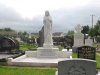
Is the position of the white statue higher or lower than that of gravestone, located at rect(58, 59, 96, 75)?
higher

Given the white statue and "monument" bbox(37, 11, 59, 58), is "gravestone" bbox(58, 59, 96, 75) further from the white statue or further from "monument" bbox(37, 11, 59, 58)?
the white statue

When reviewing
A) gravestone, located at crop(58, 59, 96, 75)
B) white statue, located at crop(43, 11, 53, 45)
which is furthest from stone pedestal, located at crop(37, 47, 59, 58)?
gravestone, located at crop(58, 59, 96, 75)

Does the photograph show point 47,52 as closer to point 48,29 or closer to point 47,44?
point 47,44

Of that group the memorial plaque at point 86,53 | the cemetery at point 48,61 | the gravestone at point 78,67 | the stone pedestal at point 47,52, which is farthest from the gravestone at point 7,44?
the gravestone at point 78,67

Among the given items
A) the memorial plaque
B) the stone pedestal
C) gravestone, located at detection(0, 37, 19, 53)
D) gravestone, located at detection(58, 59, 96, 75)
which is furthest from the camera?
gravestone, located at detection(0, 37, 19, 53)

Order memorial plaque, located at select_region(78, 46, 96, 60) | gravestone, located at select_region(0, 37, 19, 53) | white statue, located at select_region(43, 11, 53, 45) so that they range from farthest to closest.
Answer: gravestone, located at select_region(0, 37, 19, 53), white statue, located at select_region(43, 11, 53, 45), memorial plaque, located at select_region(78, 46, 96, 60)

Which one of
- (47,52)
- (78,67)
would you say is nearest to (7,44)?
(47,52)

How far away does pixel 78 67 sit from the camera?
9.87 m

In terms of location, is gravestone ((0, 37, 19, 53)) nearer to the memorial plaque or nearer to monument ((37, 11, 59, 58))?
monument ((37, 11, 59, 58))

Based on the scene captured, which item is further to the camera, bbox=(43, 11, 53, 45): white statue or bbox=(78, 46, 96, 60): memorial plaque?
bbox=(43, 11, 53, 45): white statue

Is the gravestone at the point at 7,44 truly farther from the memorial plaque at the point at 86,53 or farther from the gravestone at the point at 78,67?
the gravestone at the point at 78,67

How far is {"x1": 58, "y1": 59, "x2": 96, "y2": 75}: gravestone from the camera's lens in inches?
387

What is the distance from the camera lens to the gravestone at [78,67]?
9836 millimetres

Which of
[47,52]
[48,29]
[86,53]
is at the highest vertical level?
[48,29]
